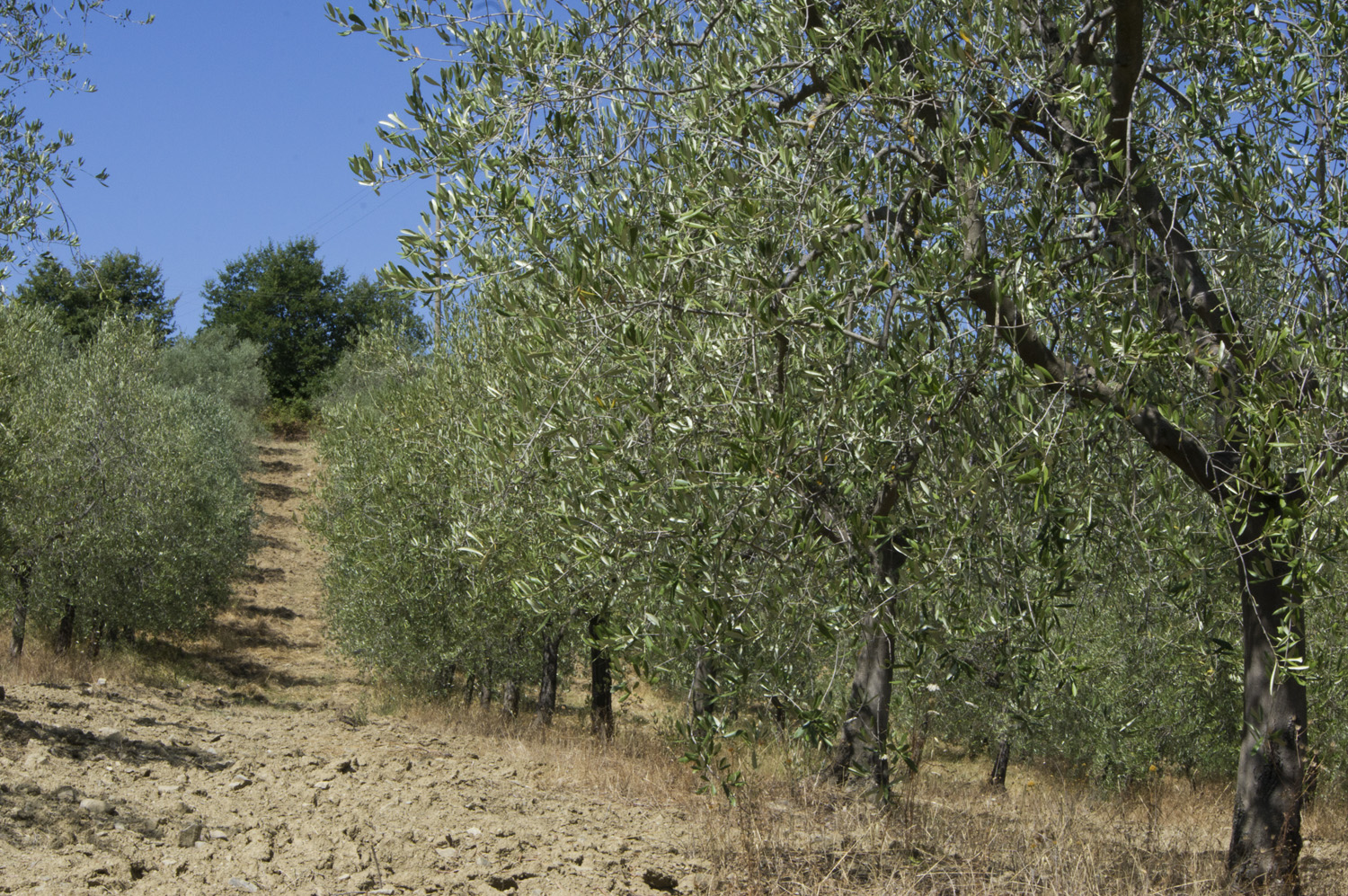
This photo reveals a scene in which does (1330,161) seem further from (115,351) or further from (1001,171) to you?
(115,351)

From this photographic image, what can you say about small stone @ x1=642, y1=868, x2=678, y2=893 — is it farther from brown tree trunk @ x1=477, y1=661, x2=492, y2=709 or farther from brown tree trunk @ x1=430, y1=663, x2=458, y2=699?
brown tree trunk @ x1=430, y1=663, x2=458, y2=699

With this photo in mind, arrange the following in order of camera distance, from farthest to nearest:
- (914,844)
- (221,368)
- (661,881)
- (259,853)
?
(221,368) < (259,853) < (914,844) < (661,881)

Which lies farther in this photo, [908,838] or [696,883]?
[908,838]

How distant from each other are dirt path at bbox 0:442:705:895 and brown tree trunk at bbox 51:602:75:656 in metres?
5.84

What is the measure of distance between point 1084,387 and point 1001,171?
4.05 ft

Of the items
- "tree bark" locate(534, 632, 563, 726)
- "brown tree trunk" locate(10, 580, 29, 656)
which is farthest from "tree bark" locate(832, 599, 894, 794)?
"brown tree trunk" locate(10, 580, 29, 656)

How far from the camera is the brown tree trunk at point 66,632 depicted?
752 inches

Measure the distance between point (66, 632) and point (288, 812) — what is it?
14.8 m

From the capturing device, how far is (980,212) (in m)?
4.80

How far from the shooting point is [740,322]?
192 inches

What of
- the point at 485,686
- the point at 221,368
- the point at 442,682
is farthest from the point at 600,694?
the point at 221,368

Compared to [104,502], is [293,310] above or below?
above

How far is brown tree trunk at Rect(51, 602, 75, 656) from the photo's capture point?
19092 millimetres

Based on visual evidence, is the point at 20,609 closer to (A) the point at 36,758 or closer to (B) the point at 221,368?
(A) the point at 36,758
